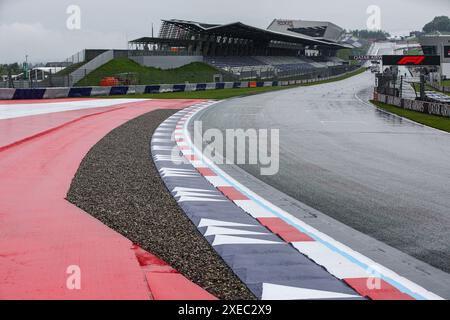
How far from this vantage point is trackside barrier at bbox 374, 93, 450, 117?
77.0ft

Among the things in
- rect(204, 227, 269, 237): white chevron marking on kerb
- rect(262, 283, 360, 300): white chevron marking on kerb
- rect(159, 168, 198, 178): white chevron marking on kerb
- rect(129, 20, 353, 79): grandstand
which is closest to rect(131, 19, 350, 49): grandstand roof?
rect(129, 20, 353, 79): grandstand

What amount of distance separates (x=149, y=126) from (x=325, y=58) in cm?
14206

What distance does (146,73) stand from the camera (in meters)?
61.4

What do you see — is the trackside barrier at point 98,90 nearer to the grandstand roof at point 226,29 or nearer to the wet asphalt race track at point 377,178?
the wet asphalt race track at point 377,178

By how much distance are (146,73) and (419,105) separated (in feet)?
130

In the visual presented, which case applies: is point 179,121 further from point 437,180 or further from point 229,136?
point 437,180

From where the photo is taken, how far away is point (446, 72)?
7475 cm

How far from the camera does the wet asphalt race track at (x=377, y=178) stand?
5867 mm

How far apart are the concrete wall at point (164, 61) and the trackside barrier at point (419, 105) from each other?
123ft

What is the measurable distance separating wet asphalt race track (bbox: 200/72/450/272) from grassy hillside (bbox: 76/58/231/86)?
94.6ft

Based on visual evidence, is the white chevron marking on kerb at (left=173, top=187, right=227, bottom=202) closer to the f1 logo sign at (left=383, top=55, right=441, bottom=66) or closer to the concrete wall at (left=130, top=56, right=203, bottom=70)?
the f1 logo sign at (left=383, top=55, right=441, bottom=66)

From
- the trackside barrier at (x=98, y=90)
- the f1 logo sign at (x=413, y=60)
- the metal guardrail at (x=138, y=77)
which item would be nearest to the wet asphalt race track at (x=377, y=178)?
the f1 logo sign at (x=413, y=60)

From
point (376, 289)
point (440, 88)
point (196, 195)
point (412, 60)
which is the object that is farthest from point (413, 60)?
point (376, 289)
